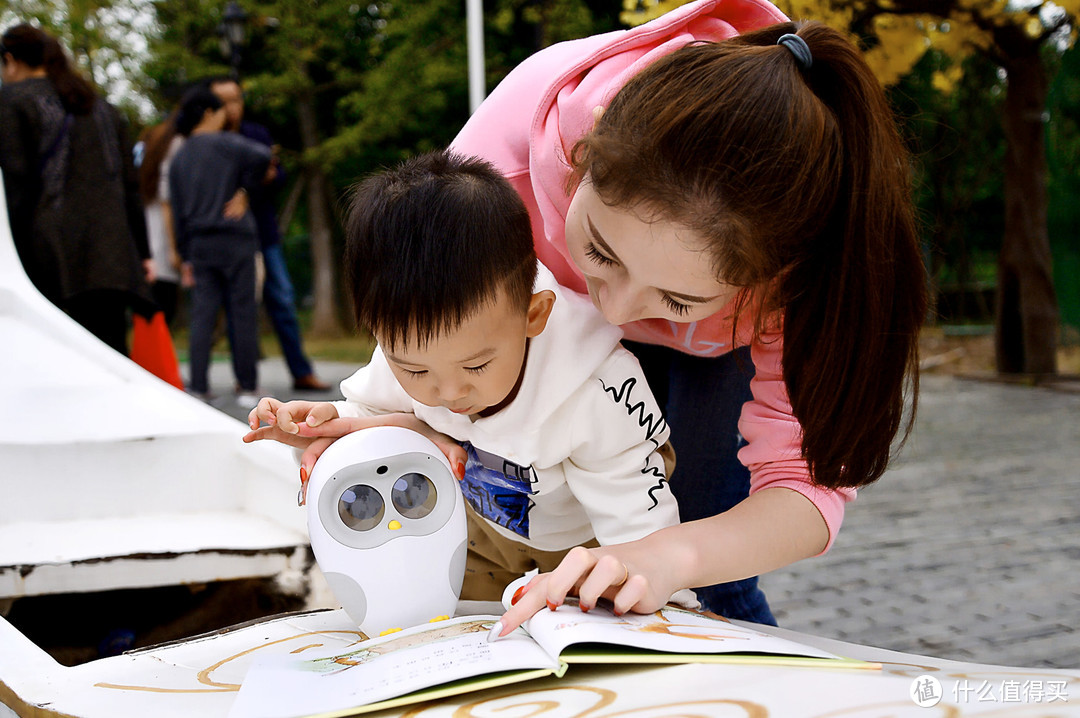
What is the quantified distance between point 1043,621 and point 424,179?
186 cm

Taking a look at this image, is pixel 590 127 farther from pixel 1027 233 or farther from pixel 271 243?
pixel 1027 233

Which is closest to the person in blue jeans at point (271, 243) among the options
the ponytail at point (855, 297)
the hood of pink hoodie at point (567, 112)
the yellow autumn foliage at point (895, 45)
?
the yellow autumn foliage at point (895, 45)

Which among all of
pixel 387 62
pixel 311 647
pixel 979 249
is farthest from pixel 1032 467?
pixel 387 62

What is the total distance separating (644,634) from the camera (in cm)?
88

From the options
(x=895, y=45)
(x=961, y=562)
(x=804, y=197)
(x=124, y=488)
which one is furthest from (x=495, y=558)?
(x=895, y=45)

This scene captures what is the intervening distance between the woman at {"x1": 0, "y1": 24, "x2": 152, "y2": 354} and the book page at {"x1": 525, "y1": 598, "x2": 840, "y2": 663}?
2.74 meters

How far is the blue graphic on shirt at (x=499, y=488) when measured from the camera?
3.98 ft

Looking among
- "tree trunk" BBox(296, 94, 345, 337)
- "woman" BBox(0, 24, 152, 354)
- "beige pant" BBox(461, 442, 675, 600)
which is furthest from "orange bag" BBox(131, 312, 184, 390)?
"tree trunk" BBox(296, 94, 345, 337)

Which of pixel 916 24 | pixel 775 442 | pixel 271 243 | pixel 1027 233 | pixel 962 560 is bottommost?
pixel 962 560

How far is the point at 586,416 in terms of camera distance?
1146 millimetres

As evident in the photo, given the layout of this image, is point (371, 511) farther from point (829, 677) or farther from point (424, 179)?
point (829, 677)

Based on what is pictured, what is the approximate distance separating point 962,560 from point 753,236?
82.1 inches

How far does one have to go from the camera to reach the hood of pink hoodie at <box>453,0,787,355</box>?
3.92 ft

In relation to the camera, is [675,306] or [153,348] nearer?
[675,306]
